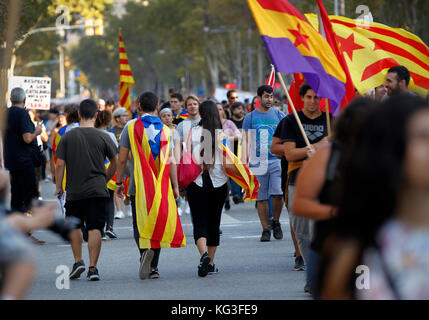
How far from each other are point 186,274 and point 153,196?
886mm

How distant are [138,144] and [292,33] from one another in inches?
85.0

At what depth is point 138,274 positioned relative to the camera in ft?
33.1

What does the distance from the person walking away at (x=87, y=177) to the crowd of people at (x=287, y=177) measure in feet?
0.04

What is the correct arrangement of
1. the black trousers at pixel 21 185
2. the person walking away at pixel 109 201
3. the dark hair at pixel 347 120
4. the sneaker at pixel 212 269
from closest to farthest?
the dark hair at pixel 347 120 < the sneaker at pixel 212 269 < the person walking away at pixel 109 201 < the black trousers at pixel 21 185

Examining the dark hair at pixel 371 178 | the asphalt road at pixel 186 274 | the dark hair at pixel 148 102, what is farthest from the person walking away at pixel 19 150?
the dark hair at pixel 371 178

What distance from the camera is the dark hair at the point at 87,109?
9.91 m

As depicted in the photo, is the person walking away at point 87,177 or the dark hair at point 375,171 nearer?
the dark hair at point 375,171

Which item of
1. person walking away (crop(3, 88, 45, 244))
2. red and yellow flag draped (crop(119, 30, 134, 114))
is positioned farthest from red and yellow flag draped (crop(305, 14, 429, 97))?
red and yellow flag draped (crop(119, 30, 134, 114))

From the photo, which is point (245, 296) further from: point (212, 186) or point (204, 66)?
point (204, 66)

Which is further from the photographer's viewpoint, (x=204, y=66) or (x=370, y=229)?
(x=204, y=66)

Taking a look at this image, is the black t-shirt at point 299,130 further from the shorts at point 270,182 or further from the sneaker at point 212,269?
the shorts at point 270,182
